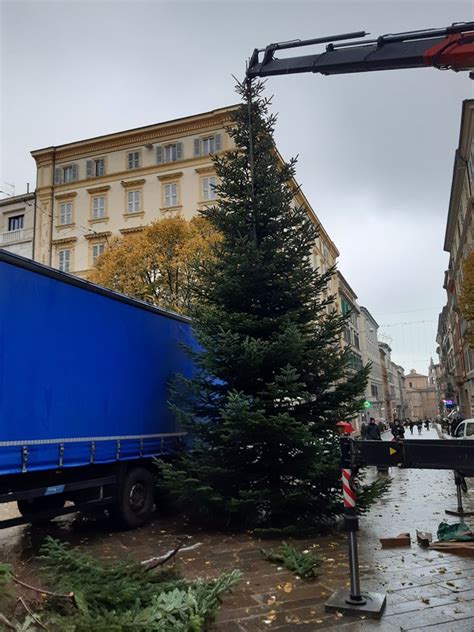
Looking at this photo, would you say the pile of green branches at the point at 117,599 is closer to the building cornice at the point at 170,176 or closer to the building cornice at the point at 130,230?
the building cornice at the point at 130,230

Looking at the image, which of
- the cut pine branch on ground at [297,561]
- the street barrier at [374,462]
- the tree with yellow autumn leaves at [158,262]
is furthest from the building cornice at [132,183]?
the street barrier at [374,462]

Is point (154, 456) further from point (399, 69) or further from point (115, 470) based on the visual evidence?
point (399, 69)

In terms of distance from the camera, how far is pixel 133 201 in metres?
38.1

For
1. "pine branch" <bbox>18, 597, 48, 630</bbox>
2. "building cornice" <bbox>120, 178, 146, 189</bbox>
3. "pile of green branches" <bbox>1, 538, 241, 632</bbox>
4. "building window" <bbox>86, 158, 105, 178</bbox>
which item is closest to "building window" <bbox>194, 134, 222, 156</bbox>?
"building cornice" <bbox>120, 178, 146, 189</bbox>

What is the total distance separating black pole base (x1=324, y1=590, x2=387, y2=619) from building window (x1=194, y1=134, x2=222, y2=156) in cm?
Answer: 3506

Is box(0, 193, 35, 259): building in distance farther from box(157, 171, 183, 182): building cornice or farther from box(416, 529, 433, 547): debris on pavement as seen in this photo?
box(416, 529, 433, 547): debris on pavement

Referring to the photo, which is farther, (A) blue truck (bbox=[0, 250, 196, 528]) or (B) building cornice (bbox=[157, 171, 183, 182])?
(B) building cornice (bbox=[157, 171, 183, 182])

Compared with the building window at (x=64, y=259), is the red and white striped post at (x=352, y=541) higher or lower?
lower

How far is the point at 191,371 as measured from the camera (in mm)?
10828

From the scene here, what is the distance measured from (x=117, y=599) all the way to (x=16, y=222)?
42303mm

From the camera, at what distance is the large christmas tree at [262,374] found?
820cm

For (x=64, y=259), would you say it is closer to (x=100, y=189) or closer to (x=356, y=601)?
(x=100, y=189)

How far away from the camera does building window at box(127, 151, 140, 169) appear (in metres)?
39.2

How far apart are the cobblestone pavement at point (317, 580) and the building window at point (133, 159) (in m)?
33.4
